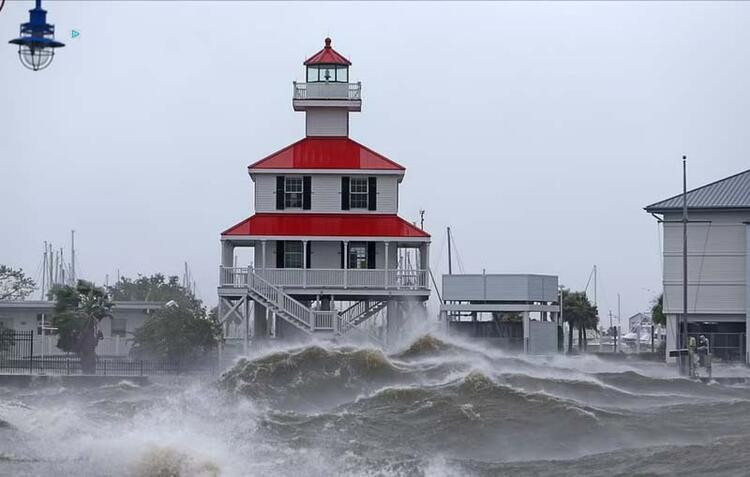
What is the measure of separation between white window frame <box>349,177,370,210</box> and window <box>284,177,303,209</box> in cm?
215

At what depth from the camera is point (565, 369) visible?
172ft

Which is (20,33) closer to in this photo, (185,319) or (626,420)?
(626,420)

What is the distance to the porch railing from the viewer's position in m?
54.6

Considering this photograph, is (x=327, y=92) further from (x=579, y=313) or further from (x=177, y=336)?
(x=579, y=313)

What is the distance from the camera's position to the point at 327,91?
5962 centimetres

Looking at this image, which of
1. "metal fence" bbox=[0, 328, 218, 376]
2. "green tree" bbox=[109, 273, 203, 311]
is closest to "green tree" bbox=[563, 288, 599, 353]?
"green tree" bbox=[109, 273, 203, 311]

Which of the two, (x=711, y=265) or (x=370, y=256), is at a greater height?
(x=370, y=256)

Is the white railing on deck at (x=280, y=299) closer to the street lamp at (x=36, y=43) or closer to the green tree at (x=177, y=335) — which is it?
the green tree at (x=177, y=335)

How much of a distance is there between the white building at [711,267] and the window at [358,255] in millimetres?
16568

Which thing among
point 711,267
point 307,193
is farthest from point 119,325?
point 711,267

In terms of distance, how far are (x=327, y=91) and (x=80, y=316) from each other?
14.6 m

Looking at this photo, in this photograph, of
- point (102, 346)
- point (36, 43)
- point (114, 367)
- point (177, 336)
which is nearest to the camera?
point (36, 43)

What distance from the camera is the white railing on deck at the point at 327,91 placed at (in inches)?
2347

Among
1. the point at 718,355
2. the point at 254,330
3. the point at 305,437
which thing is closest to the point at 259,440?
the point at 305,437
